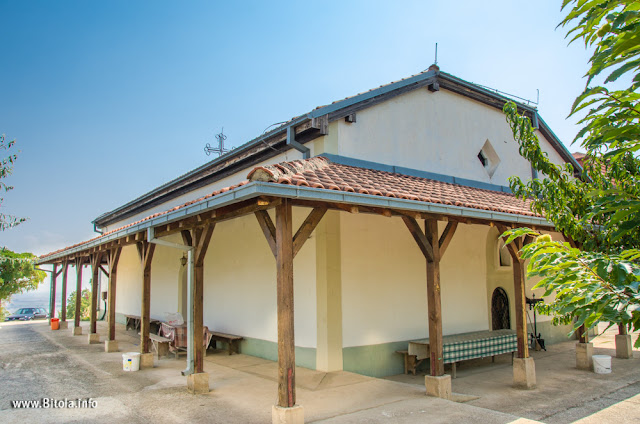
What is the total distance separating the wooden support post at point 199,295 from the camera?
670 cm

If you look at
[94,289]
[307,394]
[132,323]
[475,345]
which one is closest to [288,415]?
[307,394]

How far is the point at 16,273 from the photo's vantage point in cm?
2219

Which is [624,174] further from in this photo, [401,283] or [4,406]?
[4,406]

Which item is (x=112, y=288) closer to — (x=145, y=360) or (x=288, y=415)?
(x=145, y=360)

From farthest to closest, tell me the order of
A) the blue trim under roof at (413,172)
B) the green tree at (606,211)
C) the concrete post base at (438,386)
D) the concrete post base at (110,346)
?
1. the concrete post base at (110,346)
2. the blue trim under roof at (413,172)
3. the concrete post base at (438,386)
4. the green tree at (606,211)

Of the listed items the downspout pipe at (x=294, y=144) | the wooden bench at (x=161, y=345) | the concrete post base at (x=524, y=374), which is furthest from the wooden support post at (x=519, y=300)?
the wooden bench at (x=161, y=345)

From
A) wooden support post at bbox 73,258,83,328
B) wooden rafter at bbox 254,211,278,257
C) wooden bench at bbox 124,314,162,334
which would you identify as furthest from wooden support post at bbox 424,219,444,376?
wooden support post at bbox 73,258,83,328

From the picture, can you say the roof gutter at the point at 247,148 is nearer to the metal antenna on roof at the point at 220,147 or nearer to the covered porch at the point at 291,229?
the covered porch at the point at 291,229

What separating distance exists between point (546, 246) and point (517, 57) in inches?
65.1

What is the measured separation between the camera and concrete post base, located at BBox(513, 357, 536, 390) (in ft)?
24.0

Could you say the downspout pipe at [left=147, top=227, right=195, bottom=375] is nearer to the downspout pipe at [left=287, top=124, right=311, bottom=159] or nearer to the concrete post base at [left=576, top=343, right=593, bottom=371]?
the downspout pipe at [left=287, top=124, right=311, bottom=159]

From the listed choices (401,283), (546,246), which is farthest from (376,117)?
(546,246)

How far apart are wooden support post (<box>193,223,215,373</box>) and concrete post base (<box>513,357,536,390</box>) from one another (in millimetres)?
5079

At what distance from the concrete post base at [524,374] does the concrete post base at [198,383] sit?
16.4 ft
